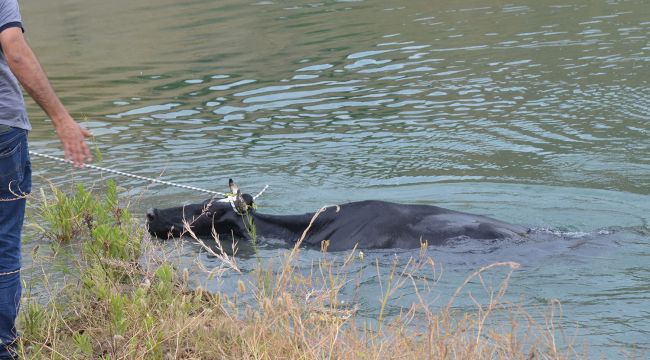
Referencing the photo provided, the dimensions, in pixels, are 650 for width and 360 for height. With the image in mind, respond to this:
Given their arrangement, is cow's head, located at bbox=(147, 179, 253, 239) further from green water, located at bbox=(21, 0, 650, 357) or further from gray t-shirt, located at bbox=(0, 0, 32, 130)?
gray t-shirt, located at bbox=(0, 0, 32, 130)

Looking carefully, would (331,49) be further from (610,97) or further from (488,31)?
(610,97)

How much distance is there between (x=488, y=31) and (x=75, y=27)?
1033 cm

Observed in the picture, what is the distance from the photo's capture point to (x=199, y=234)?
269 inches

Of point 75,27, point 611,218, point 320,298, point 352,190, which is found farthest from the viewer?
point 75,27

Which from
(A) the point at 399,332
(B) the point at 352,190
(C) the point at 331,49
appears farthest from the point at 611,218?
(C) the point at 331,49

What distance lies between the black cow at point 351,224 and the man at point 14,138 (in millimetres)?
1748

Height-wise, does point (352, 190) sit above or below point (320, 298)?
below

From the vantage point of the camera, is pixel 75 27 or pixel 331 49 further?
pixel 75 27

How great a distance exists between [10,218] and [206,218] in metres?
2.30

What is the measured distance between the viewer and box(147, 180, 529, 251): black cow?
632 cm

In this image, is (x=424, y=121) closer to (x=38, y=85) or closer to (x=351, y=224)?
(x=351, y=224)

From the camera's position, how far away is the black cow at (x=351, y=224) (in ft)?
20.7

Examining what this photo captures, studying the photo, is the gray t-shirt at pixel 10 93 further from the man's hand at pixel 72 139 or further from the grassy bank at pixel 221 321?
the grassy bank at pixel 221 321

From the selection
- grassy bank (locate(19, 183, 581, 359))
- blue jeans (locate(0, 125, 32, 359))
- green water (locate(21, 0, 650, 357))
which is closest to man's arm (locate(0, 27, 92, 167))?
blue jeans (locate(0, 125, 32, 359))
